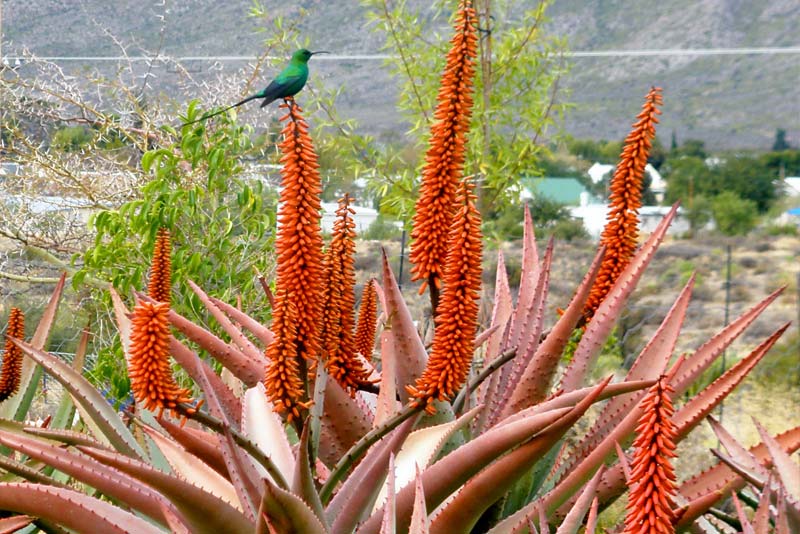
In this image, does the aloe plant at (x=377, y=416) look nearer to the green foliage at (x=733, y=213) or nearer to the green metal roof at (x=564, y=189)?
the green metal roof at (x=564, y=189)

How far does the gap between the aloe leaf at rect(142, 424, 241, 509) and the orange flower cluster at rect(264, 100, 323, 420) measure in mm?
277

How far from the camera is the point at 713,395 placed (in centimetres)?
139

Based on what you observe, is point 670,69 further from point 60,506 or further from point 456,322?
point 60,506

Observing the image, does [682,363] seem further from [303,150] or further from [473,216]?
[303,150]

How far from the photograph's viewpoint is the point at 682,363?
4.84ft

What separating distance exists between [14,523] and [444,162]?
0.72m

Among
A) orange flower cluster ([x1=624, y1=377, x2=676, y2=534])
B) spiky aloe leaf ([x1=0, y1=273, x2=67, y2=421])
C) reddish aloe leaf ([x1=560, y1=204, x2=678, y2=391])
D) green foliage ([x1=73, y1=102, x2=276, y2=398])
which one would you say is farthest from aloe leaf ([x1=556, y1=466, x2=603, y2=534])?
green foliage ([x1=73, y1=102, x2=276, y2=398])

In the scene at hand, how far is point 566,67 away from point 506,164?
587 millimetres

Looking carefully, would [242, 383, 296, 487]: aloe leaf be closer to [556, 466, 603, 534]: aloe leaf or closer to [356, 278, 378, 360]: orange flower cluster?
[356, 278, 378, 360]: orange flower cluster

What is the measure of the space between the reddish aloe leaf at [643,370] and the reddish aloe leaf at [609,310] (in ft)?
0.22

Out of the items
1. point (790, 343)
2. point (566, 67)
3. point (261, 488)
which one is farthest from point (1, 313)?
point (790, 343)

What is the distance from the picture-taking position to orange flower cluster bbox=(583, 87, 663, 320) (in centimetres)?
132

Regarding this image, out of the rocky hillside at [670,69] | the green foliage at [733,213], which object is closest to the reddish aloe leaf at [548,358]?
the rocky hillside at [670,69]

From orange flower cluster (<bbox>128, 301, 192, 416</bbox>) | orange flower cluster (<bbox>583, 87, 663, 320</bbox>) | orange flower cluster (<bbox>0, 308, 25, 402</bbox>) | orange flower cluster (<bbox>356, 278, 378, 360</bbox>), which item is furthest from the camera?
orange flower cluster (<bbox>0, 308, 25, 402</bbox>)
